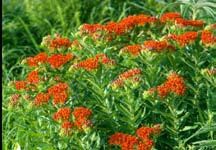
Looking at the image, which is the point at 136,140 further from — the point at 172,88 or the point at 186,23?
the point at 186,23

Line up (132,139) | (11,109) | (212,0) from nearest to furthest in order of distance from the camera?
(132,139)
(11,109)
(212,0)

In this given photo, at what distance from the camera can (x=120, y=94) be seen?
3.62m

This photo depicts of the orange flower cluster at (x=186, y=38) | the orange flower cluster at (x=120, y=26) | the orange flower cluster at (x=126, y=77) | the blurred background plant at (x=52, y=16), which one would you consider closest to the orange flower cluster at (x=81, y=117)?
the orange flower cluster at (x=126, y=77)

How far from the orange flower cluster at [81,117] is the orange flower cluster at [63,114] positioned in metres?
0.04

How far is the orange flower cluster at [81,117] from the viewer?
3.31m

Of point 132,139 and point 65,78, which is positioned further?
point 65,78

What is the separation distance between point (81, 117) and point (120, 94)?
0.36 meters

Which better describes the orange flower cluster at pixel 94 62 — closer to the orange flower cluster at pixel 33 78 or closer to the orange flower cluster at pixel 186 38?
the orange flower cluster at pixel 33 78

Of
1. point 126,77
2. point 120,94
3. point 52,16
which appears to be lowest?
point 52,16

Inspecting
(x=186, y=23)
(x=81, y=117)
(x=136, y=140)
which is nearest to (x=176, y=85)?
(x=136, y=140)

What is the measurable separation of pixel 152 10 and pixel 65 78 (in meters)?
3.39

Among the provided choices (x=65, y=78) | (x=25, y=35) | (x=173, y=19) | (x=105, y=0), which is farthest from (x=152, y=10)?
(x=65, y=78)

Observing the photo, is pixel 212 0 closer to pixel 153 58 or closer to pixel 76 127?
pixel 153 58

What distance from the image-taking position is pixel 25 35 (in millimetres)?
7430
